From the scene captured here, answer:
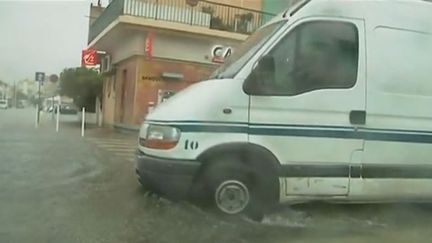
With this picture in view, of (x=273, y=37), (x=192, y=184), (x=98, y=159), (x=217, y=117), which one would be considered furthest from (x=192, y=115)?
(x=98, y=159)

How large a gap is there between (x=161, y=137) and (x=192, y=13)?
45.3 feet

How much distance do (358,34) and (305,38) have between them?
52cm

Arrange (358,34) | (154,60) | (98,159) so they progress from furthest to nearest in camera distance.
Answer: (154,60) < (98,159) < (358,34)

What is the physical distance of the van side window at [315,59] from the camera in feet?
16.1

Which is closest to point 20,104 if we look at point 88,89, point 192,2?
point 192,2

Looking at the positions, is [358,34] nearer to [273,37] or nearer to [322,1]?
[322,1]

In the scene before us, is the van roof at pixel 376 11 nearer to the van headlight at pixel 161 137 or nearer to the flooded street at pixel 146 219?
the van headlight at pixel 161 137

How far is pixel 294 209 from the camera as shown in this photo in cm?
551

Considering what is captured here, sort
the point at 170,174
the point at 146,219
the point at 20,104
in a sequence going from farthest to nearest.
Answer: the point at 20,104
the point at 146,219
the point at 170,174

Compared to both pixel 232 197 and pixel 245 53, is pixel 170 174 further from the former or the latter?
pixel 245 53

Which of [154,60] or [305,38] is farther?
[154,60]

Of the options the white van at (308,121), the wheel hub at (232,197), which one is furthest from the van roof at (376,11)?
the wheel hub at (232,197)

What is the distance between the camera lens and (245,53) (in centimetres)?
524

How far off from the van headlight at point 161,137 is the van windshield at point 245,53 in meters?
0.70
